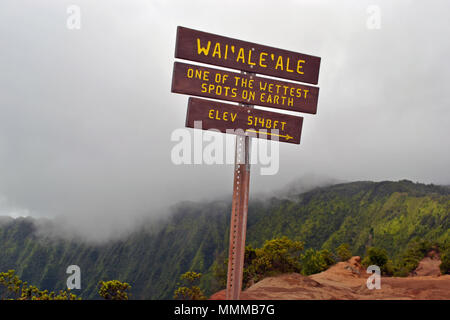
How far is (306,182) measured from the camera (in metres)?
200

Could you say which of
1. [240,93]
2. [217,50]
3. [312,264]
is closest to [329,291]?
[240,93]

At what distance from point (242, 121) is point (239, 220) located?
2.45m

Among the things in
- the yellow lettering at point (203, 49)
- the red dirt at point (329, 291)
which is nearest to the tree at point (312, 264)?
the red dirt at point (329, 291)

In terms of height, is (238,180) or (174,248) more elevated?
(238,180)

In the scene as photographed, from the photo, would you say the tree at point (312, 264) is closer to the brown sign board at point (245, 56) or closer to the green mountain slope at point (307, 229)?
the brown sign board at point (245, 56)

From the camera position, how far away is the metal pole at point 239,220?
9.45 metres

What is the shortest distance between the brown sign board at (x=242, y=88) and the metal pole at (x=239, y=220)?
3.62ft

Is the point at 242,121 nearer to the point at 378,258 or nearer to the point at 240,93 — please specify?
the point at 240,93

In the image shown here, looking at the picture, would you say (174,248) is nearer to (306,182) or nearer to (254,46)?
(306,182)

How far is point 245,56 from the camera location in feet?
31.7

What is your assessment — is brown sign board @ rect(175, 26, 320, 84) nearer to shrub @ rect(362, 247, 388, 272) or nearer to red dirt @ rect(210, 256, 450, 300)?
red dirt @ rect(210, 256, 450, 300)

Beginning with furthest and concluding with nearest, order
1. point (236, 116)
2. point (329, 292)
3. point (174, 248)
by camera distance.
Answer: point (174, 248)
point (329, 292)
point (236, 116)
